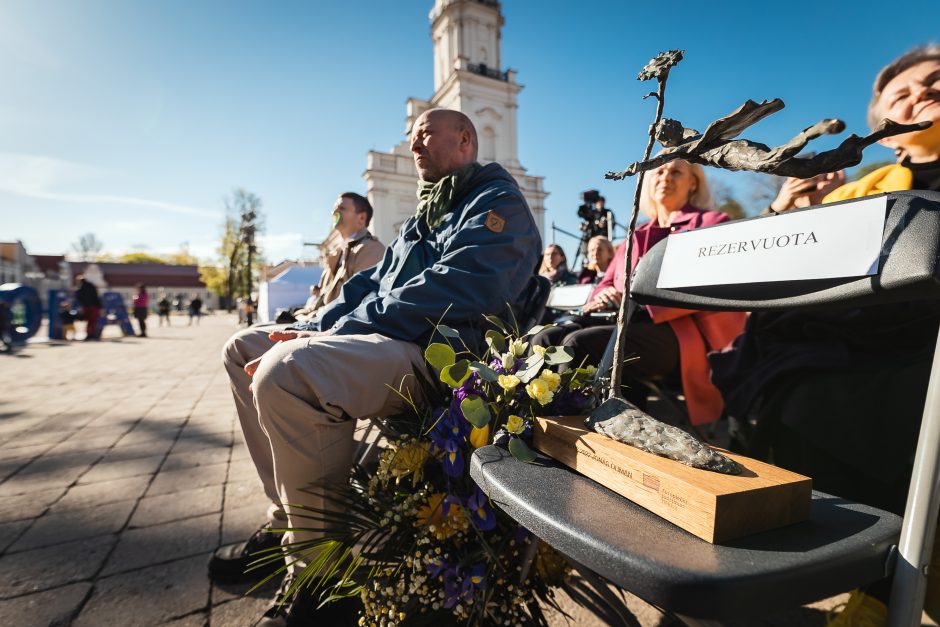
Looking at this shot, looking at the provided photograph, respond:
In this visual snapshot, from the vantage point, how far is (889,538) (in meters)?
0.61

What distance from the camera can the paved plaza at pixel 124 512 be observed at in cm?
142

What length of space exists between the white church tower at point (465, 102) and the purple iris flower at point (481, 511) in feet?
97.8

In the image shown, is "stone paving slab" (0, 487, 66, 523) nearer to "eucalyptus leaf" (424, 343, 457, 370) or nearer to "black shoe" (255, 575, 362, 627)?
"black shoe" (255, 575, 362, 627)

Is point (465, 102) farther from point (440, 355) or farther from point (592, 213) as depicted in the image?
point (440, 355)

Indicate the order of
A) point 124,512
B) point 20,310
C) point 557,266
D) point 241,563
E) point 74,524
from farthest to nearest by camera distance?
1. point 20,310
2. point 557,266
3. point 124,512
4. point 74,524
5. point 241,563

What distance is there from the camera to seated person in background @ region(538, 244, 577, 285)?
546 centimetres

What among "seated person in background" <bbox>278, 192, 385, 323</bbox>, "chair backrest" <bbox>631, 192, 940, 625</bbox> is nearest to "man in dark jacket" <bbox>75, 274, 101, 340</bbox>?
"seated person in background" <bbox>278, 192, 385, 323</bbox>

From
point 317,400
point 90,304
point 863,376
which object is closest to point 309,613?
point 317,400

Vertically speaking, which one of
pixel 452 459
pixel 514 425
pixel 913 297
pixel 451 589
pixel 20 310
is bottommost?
pixel 20 310

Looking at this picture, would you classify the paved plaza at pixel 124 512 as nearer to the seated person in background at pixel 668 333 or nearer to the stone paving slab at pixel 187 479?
the stone paving slab at pixel 187 479

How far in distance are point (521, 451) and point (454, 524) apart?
0.31 meters

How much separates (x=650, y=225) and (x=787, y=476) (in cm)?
172

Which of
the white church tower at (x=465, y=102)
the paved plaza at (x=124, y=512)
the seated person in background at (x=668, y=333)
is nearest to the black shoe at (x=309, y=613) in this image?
the paved plaza at (x=124, y=512)

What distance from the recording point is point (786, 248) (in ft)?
2.45
